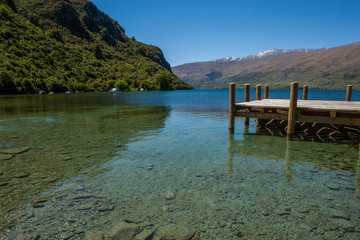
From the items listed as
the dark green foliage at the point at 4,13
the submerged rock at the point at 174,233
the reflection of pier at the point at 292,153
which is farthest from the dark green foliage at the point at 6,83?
the submerged rock at the point at 174,233

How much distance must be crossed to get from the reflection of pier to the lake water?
0.16ft

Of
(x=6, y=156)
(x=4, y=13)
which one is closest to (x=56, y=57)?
(x=4, y=13)

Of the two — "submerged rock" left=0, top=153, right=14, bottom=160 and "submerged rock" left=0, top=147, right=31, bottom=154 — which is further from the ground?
"submerged rock" left=0, top=147, right=31, bottom=154

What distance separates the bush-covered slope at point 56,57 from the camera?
94.4m

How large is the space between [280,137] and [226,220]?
10310mm

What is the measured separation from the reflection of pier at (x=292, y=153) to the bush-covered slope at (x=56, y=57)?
95.1 meters

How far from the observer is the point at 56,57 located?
4865 inches

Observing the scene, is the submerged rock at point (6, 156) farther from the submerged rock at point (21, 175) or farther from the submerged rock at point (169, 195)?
the submerged rock at point (169, 195)

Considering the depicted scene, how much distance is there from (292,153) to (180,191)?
22.4 feet

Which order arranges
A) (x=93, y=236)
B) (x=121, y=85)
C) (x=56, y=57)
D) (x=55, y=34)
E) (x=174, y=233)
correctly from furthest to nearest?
1. (x=55, y=34)
2. (x=121, y=85)
3. (x=56, y=57)
4. (x=174, y=233)
5. (x=93, y=236)

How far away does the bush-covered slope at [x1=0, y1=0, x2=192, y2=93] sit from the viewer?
9438 cm

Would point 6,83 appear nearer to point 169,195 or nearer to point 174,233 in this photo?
point 169,195

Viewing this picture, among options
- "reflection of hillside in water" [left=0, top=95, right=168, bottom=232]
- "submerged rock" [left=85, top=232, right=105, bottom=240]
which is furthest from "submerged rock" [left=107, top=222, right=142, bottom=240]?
"reflection of hillside in water" [left=0, top=95, right=168, bottom=232]

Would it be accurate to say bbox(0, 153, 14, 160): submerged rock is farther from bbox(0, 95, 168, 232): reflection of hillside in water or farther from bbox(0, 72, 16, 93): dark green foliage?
bbox(0, 72, 16, 93): dark green foliage
